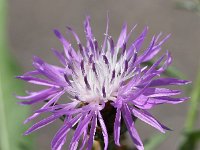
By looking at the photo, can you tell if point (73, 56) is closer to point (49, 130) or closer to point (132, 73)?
point (132, 73)

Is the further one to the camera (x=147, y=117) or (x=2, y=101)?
(x=2, y=101)

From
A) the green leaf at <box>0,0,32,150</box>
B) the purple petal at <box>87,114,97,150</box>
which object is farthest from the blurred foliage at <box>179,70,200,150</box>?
the green leaf at <box>0,0,32,150</box>

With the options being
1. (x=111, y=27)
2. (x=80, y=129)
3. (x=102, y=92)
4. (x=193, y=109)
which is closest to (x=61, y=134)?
(x=80, y=129)

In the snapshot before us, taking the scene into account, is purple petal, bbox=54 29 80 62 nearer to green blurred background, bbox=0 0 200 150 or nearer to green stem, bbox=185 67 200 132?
green stem, bbox=185 67 200 132

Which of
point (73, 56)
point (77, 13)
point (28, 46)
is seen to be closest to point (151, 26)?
point (77, 13)

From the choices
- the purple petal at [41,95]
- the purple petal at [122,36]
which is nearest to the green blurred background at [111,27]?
the purple petal at [122,36]

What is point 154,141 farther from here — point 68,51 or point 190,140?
point 68,51
